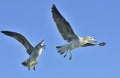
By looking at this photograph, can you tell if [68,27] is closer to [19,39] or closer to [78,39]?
[78,39]

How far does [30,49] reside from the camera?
25.2 m

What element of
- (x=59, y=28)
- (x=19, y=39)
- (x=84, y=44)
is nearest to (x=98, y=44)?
(x=84, y=44)

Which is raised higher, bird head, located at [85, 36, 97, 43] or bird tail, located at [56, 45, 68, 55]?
bird head, located at [85, 36, 97, 43]

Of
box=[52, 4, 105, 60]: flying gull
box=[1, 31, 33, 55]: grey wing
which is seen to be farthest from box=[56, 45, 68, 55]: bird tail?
box=[1, 31, 33, 55]: grey wing

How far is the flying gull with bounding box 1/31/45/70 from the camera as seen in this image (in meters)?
23.3

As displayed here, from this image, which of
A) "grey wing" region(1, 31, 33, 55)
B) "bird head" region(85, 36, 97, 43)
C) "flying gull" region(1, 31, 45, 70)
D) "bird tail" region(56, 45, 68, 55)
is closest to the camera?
"bird tail" region(56, 45, 68, 55)

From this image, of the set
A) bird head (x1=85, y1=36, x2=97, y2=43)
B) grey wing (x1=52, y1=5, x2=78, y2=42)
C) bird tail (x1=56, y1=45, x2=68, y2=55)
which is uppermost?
grey wing (x1=52, y1=5, x2=78, y2=42)

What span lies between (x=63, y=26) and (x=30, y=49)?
294cm

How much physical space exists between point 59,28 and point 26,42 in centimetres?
299

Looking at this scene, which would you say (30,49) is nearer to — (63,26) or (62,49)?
(63,26)

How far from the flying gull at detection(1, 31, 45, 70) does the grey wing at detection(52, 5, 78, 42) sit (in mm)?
1686

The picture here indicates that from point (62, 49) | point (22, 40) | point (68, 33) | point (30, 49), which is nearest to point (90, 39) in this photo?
point (68, 33)

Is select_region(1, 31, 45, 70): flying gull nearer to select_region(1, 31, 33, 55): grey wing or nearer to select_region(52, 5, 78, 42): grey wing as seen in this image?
select_region(1, 31, 33, 55): grey wing

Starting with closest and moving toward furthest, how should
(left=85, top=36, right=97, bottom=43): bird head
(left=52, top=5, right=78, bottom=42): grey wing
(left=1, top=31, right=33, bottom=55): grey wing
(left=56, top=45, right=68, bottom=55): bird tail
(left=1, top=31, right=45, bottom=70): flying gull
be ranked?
(left=56, top=45, right=68, bottom=55): bird tail < (left=52, top=5, right=78, bottom=42): grey wing < (left=1, top=31, right=45, bottom=70): flying gull < (left=85, top=36, right=97, bottom=43): bird head < (left=1, top=31, right=33, bottom=55): grey wing
